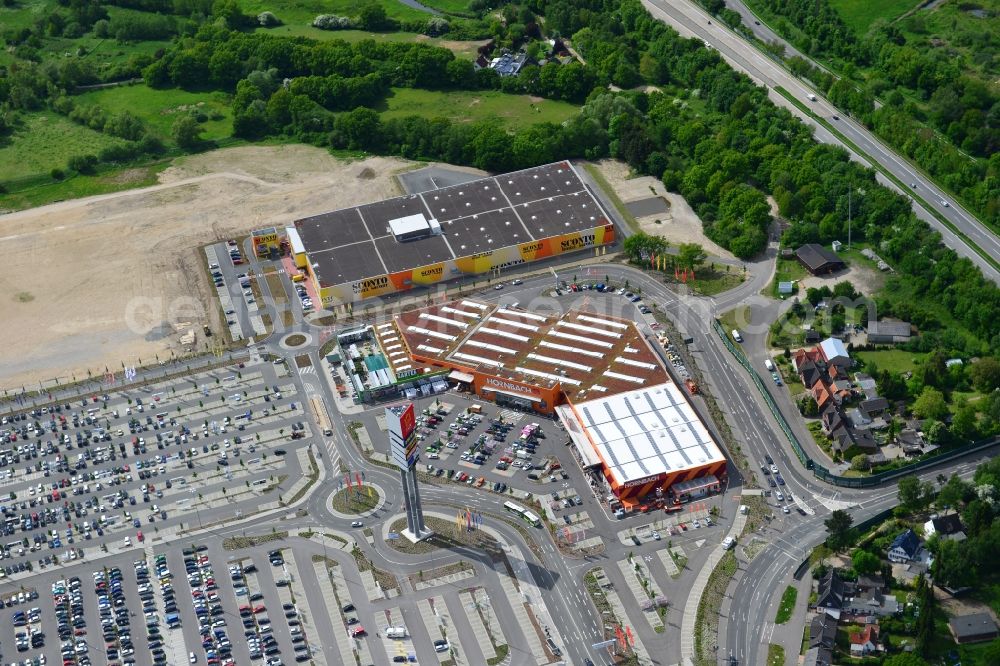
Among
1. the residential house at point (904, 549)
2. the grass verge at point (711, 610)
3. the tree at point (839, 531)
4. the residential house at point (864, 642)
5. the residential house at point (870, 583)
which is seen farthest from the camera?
the tree at point (839, 531)

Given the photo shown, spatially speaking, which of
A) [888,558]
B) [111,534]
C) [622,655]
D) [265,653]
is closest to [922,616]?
[888,558]

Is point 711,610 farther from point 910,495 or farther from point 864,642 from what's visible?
point 910,495

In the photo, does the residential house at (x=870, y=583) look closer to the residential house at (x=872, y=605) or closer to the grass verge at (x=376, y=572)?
the residential house at (x=872, y=605)

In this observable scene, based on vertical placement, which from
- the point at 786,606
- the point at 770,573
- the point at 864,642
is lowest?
the point at 770,573

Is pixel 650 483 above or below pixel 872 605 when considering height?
below

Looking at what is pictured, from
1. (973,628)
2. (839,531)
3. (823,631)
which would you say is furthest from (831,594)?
(973,628)

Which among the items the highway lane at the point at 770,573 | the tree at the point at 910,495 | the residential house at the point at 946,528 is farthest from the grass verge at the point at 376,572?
the residential house at the point at 946,528

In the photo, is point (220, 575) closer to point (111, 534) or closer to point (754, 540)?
point (111, 534)
